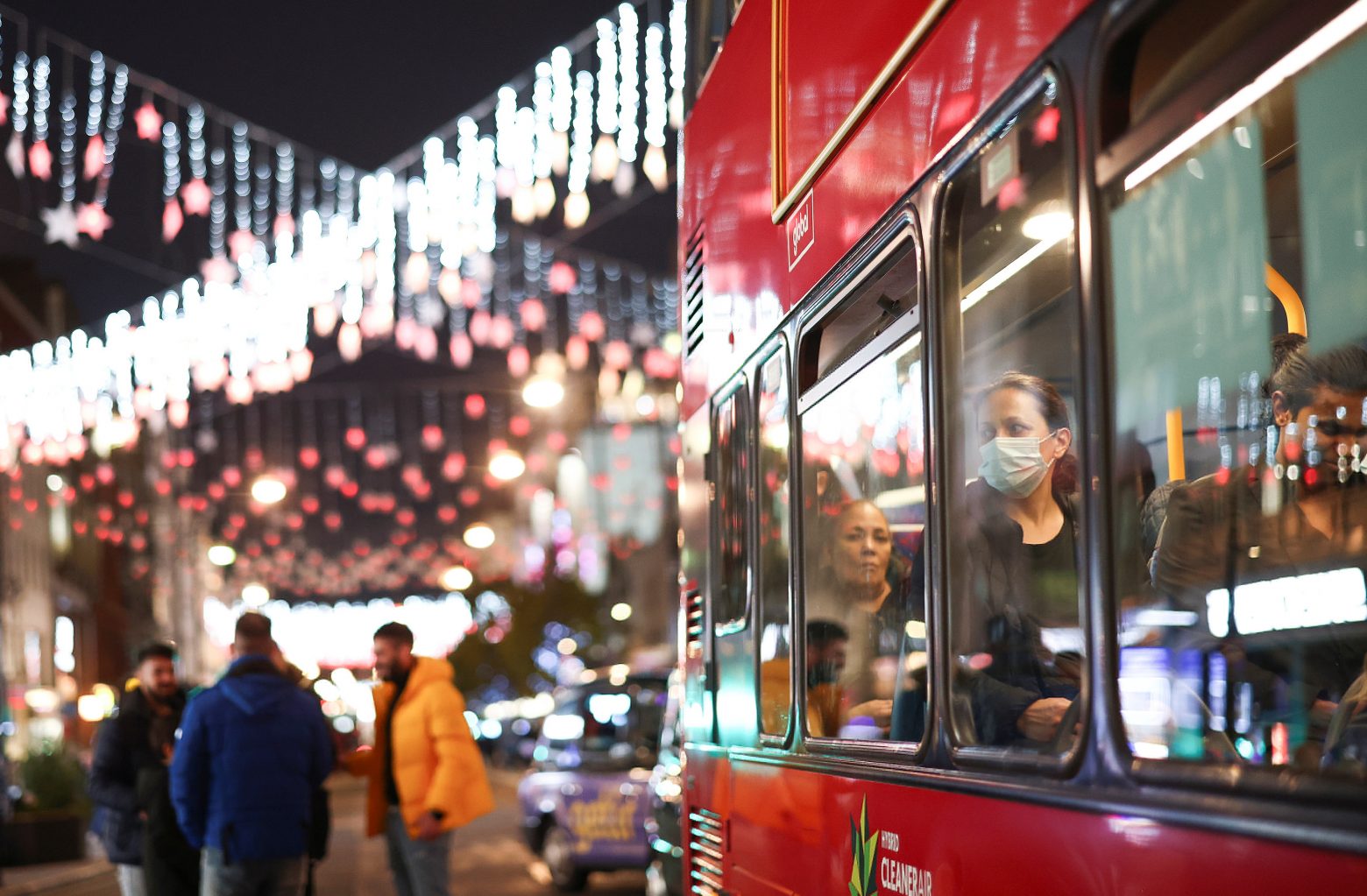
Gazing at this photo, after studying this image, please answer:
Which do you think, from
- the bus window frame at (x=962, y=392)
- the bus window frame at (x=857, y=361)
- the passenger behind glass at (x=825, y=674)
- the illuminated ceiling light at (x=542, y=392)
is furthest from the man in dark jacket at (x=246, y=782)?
the illuminated ceiling light at (x=542, y=392)

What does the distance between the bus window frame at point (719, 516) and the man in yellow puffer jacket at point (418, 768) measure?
2369 mm

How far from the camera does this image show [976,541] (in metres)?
3.33

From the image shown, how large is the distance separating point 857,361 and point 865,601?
0.65 meters

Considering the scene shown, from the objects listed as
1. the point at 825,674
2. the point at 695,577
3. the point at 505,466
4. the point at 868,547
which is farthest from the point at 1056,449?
the point at 505,466

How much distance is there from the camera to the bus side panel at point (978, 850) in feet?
6.88

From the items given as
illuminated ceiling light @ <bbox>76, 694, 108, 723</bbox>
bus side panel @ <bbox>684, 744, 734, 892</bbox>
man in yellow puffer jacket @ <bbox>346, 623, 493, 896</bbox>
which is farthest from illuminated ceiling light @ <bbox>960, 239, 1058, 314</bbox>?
illuminated ceiling light @ <bbox>76, 694, 108, 723</bbox>

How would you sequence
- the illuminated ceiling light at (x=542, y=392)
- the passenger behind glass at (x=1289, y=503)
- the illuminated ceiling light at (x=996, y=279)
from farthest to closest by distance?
the illuminated ceiling light at (x=542, y=392), the illuminated ceiling light at (x=996, y=279), the passenger behind glass at (x=1289, y=503)

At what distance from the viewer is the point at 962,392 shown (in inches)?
134

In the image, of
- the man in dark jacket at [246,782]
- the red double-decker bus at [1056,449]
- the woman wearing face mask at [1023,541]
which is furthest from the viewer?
the man in dark jacket at [246,782]

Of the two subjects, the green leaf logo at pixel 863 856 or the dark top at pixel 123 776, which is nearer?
the green leaf logo at pixel 863 856

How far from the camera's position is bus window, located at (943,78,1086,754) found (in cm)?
298

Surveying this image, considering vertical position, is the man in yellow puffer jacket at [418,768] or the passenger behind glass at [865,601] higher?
the passenger behind glass at [865,601]

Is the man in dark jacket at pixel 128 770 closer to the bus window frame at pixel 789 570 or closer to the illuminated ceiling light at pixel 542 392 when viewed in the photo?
the bus window frame at pixel 789 570

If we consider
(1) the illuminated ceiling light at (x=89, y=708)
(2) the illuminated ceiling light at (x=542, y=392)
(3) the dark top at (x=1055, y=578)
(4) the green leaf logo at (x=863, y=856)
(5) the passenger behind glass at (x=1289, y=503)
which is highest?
(2) the illuminated ceiling light at (x=542, y=392)
